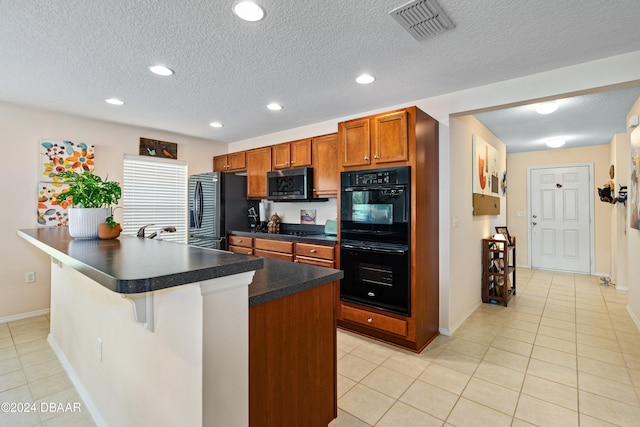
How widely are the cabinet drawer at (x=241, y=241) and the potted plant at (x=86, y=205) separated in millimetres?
Result: 2163

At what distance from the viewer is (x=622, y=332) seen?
3.05 meters

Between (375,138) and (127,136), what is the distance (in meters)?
3.49

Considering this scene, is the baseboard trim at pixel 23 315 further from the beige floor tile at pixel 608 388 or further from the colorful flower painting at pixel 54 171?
the beige floor tile at pixel 608 388

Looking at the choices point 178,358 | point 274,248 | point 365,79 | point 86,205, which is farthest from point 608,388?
point 86,205

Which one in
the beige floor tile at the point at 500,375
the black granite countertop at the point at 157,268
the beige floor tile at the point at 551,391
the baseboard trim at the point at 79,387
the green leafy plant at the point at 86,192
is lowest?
the beige floor tile at the point at 551,391

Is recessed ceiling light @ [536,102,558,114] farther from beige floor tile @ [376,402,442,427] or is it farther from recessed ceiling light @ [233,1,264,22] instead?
beige floor tile @ [376,402,442,427]

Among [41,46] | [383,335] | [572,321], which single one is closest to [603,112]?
[572,321]

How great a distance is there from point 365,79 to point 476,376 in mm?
2569

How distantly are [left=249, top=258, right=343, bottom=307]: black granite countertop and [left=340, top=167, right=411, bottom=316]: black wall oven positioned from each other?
49.9 inches

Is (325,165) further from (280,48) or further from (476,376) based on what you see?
(476,376)

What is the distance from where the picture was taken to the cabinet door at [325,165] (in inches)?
141

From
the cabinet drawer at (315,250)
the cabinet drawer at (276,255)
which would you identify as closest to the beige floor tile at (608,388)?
the cabinet drawer at (315,250)

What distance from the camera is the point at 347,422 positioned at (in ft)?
5.90

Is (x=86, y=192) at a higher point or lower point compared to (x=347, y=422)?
higher
